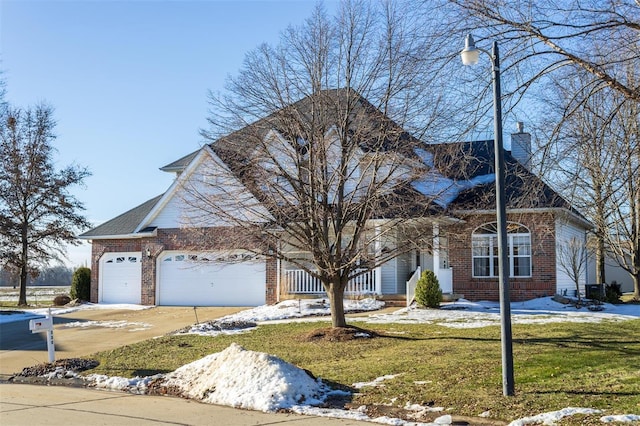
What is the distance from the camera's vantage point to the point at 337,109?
13.6m

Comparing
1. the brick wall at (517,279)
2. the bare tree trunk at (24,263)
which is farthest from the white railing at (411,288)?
the bare tree trunk at (24,263)

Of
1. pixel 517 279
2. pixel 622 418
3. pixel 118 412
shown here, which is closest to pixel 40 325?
pixel 118 412

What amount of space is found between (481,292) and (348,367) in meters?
12.4

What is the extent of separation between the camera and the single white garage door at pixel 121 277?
26016 millimetres

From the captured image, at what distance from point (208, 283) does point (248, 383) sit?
15544 mm

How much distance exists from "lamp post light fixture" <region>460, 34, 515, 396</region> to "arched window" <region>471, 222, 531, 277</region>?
13.5m

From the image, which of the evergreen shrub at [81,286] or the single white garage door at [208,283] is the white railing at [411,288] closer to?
the single white garage door at [208,283]

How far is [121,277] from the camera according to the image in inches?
1042

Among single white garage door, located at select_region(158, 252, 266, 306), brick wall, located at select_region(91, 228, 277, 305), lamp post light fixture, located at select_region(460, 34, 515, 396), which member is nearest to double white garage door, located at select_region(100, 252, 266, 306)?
single white garage door, located at select_region(158, 252, 266, 306)

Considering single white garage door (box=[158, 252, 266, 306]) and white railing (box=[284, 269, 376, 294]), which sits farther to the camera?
single white garage door (box=[158, 252, 266, 306])

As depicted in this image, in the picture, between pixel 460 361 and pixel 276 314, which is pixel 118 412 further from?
pixel 276 314

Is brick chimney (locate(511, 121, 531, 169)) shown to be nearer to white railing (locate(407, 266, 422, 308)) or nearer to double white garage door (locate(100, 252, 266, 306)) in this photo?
white railing (locate(407, 266, 422, 308))

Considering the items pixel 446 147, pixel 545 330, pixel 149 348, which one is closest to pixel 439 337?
pixel 545 330

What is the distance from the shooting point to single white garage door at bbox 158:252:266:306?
24.1m
